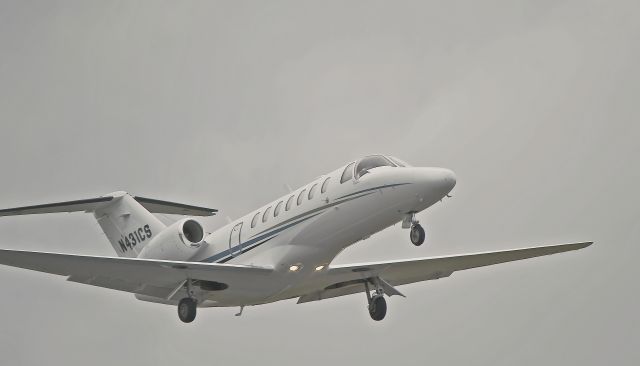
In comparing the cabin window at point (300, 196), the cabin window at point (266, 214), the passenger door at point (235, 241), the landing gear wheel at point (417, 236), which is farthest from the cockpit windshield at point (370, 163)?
the passenger door at point (235, 241)

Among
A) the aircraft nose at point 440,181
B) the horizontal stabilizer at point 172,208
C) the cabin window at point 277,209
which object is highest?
the horizontal stabilizer at point 172,208

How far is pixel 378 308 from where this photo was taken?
28.6 metres

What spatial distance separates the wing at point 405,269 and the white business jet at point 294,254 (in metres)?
0.03

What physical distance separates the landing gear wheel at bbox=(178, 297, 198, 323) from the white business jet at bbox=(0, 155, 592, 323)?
23 mm

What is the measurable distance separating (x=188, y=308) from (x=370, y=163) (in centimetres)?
534

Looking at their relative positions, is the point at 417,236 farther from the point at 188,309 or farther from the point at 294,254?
the point at 188,309

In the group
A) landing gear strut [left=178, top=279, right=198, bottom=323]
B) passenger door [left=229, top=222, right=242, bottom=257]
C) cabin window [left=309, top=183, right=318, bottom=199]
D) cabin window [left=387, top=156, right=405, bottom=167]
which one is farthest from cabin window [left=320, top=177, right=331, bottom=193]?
landing gear strut [left=178, top=279, right=198, bottom=323]

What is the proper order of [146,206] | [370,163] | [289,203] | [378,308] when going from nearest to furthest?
[370,163]
[289,203]
[378,308]
[146,206]

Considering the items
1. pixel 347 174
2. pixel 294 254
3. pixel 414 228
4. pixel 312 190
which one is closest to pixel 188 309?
pixel 294 254

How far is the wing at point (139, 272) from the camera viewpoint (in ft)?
81.7

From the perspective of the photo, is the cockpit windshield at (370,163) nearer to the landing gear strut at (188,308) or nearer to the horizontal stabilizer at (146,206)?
the landing gear strut at (188,308)

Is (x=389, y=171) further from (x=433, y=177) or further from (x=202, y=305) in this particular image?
(x=202, y=305)

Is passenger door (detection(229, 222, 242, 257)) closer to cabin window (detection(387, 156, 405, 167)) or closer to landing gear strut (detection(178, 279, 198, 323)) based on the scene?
landing gear strut (detection(178, 279, 198, 323))

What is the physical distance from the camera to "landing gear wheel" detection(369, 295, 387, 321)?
1125 inches
